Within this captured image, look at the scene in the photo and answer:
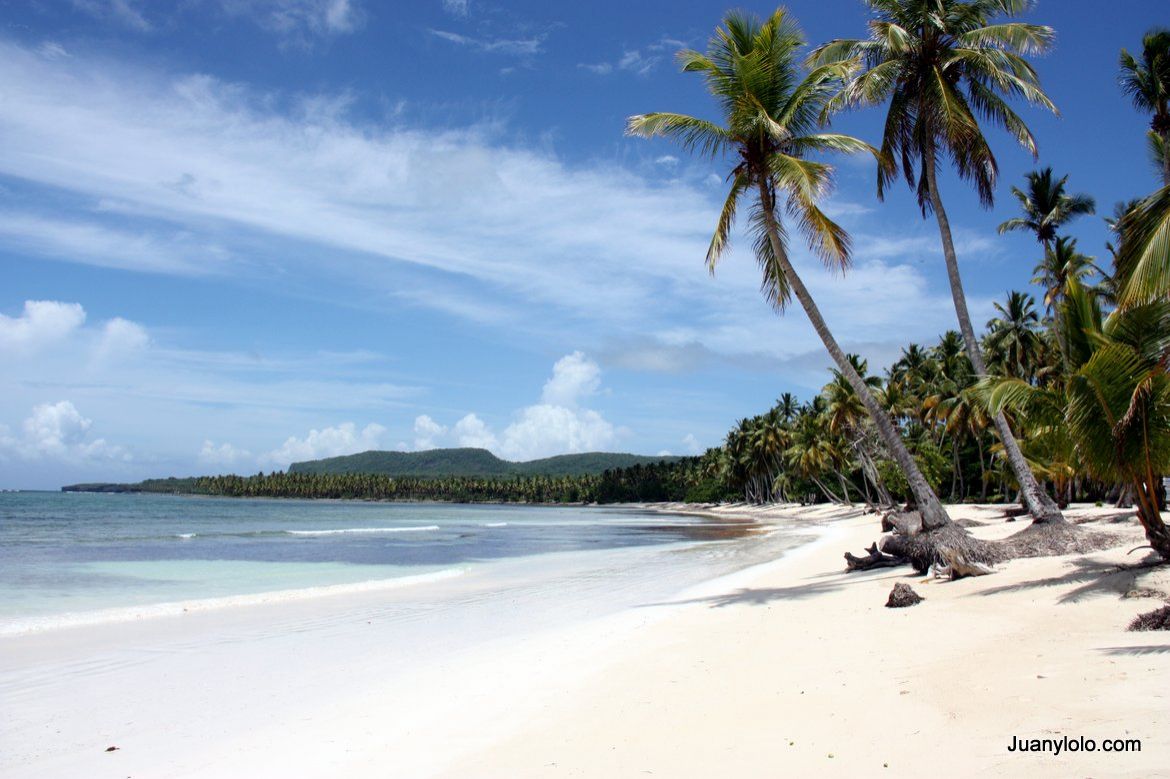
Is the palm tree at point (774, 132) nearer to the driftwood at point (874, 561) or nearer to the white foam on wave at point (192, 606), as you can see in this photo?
the driftwood at point (874, 561)

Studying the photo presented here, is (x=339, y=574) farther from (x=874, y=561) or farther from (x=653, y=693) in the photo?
(x=653, y=693)

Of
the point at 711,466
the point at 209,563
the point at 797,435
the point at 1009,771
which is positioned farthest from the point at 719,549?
the point at 711,466

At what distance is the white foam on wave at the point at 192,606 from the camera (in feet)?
39.1

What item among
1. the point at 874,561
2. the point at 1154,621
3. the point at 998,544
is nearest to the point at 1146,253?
the point at 1154,621

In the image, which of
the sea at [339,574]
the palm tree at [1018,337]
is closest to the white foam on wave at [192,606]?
the sea at [339,574]

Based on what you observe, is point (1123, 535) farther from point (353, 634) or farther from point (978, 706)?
point (353, 634)

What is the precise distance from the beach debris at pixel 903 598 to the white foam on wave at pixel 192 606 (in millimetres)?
11336

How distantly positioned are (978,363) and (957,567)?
198 inches

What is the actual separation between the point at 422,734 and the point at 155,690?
12.6 ft

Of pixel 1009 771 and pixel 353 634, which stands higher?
pixel 1009 771

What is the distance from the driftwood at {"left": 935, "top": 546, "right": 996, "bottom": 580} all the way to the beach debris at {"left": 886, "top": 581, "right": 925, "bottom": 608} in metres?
1.78

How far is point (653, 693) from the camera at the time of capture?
6.55 metres

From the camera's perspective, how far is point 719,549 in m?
27.3

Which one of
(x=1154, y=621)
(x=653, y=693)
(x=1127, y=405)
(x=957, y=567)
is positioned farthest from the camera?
(x=957, y=567)
